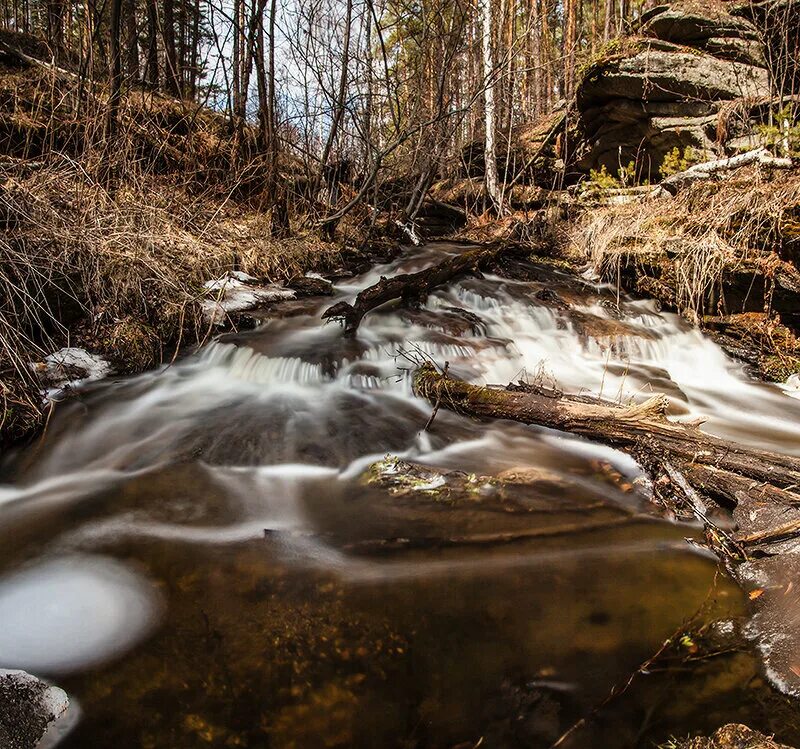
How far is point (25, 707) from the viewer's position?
1606 mm

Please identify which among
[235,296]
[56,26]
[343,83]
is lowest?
[235,296]

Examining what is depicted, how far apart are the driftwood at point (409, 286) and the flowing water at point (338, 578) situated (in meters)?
1.01

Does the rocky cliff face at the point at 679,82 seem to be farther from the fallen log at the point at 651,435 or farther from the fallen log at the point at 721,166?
the fallen log at the point at 651,435

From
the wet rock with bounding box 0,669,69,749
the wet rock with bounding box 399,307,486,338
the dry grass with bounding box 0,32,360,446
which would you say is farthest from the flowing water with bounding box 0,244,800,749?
the wet rock with bounding box 399,307,486,338

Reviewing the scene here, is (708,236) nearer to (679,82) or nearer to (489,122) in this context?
(679,82)

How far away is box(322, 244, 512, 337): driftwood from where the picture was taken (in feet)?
17.4

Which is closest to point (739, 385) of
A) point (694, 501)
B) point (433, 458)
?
point (694, 501)

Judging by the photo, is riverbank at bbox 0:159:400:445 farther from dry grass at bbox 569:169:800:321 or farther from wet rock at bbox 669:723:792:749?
dry grass at bbox 569:169:800:321

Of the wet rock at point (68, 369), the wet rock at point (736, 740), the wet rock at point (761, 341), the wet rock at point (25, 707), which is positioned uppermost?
the wet rock at point (761, 341)

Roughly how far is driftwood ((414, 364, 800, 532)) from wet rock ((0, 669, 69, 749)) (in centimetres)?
274

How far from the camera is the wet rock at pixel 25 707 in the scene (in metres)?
1.48

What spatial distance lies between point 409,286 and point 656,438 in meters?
3.67

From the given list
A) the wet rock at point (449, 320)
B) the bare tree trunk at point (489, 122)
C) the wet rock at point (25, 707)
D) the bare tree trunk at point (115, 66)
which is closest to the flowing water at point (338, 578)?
the wet rock at point (25, 707)

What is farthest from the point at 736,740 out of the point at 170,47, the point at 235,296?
the point at 170,47
